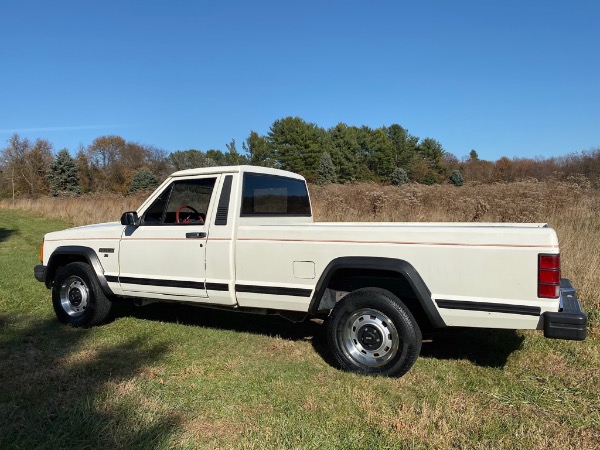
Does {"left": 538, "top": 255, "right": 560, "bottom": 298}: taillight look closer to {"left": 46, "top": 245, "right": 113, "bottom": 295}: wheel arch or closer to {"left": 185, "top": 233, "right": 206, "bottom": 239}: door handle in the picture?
{"left": 185, "top": 233, "right": 206, "bottom": 239}: door handle

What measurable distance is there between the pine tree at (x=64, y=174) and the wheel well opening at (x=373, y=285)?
168ft

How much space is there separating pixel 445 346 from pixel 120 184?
6499 centimetres

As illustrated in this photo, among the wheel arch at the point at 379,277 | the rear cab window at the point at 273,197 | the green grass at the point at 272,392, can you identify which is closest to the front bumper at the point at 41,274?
the green grass at the point at 272,392

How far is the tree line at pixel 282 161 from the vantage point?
5222 cm

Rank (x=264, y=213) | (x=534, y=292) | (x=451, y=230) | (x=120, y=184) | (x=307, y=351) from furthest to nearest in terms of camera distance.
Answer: (x=120, y=184), (x=264, y=213), (x=307, y=351), (x=451, y=230), (x=534, y=292)

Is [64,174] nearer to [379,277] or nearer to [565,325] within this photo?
[379,277]

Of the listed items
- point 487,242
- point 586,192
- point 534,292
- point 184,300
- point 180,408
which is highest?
point 586,192

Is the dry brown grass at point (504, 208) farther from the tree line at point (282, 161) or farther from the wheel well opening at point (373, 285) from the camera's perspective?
the tree line at point (282, 161)

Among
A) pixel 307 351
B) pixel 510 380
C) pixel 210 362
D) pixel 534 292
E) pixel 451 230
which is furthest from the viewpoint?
pixel 307 351

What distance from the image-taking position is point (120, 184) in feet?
210

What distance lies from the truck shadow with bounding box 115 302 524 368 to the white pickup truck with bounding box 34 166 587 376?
21.6 inches

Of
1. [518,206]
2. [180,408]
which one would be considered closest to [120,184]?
[518,206]

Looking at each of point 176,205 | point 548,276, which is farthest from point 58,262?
point 548,276

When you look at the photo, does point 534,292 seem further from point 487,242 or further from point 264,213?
point 264,213
